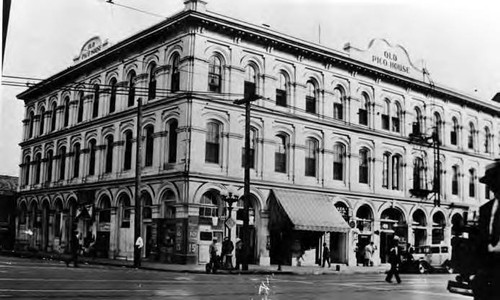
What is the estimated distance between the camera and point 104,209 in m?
29.2

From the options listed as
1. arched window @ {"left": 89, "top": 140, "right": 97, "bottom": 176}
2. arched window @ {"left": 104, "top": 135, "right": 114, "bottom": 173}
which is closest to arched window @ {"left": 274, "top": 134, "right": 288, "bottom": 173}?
arched window @ {"left": 104, "top": 135, "right": 114, "bottom": 173}

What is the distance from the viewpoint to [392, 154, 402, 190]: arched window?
30297 mm

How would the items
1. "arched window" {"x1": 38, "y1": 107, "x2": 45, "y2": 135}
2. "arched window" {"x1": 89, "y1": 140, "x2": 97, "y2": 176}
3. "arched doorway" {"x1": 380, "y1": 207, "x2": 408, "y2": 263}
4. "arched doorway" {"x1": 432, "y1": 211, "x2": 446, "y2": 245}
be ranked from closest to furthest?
1. "arched window" {"x1": 38, "y1": 107, "x2": 45, "y2": 135}
2. "arched doorway" {"x1": 432, "y1": 211, "x2": 446, "y2": 245}
3. "arched window" {"x1": 89, "y1": 140, "x2": 97, "y2": 176}
4. "arched doorway" {"x1": 380, "y1": 207, "x2": 408, "y2": 263}

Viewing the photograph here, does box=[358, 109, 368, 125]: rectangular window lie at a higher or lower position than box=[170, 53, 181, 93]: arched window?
lower

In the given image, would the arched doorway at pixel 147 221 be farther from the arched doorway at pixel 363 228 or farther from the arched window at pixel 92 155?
the arched doorway at pixel 363 228

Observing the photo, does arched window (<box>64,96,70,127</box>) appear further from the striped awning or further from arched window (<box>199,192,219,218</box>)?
the striped awning

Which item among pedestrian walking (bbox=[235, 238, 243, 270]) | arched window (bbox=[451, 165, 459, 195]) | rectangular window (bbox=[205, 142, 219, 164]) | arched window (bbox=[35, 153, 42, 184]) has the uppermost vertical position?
rectangular window (bbox=[205, 142, 219, 164])

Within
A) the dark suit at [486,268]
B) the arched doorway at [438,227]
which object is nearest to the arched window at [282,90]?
the arched doorway at [438,227]

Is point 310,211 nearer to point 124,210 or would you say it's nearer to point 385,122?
point 385,122

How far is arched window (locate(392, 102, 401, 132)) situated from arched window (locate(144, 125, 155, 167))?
12.1 m

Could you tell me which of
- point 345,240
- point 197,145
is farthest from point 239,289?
point 345,240

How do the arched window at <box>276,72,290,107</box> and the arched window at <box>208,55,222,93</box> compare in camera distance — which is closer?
the arched window at <box>208,55,222,93</box>

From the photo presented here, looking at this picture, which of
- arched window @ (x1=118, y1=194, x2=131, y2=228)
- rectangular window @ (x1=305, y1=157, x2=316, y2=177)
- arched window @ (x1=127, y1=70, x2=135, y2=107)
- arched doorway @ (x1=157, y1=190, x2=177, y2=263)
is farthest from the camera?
rectangular window @ (x1=305, y1=157, x2=316, y2=177)

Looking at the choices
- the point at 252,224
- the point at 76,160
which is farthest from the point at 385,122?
the point at 76,160
